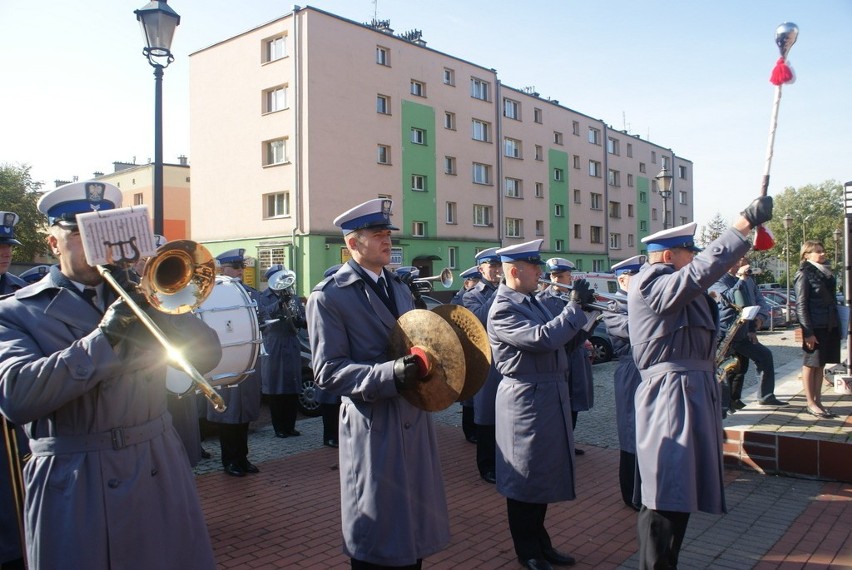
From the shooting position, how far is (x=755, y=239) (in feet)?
11.4

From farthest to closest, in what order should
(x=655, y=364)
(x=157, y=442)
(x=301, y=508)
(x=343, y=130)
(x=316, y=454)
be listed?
1. (x=343, y=130)
2. (x=316, y=454)
3. (x=301, y=508)
4. (x=655, y=364)
5. (x=157, y=442)

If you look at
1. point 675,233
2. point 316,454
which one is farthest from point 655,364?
point 316,454

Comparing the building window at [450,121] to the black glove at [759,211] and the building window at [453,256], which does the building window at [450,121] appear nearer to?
the building window at [453,256]

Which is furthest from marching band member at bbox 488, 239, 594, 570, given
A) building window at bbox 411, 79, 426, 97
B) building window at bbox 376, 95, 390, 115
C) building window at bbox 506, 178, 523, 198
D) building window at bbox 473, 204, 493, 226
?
building window at bbox 506, 178, 523, 198

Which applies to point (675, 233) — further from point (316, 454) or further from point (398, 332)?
point (316, 454)

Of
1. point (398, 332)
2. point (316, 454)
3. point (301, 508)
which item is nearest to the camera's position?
point (398, 332)

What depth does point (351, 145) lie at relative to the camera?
99.3 ft

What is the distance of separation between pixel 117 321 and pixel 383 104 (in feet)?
102

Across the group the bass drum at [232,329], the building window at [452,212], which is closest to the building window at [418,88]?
the building window at [452,212]

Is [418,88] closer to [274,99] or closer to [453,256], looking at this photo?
[274,99]

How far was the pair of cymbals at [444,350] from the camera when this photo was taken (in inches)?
124

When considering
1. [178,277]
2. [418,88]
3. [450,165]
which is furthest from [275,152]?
→ [178,277]

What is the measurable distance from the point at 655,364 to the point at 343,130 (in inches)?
1081

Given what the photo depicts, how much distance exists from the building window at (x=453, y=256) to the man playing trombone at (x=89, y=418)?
32802 millimetres
